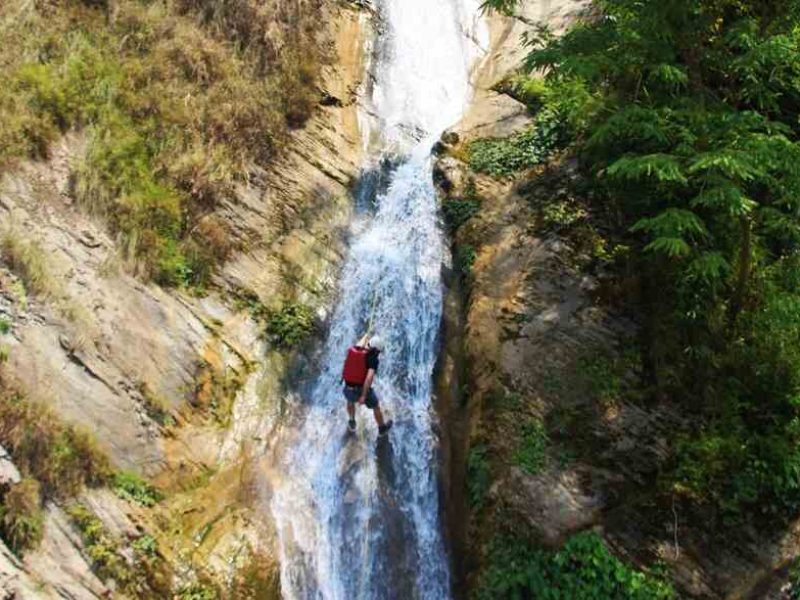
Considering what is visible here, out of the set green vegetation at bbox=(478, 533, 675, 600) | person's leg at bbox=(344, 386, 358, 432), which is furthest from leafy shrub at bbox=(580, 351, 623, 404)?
person's leg at bbox=(344, 386, 358, 432)

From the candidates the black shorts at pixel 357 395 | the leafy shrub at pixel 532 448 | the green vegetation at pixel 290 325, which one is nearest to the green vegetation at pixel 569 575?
the leafy shrub at pixel 532 448

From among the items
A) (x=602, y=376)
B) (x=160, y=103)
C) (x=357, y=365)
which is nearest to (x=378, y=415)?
(x=357, y=365)

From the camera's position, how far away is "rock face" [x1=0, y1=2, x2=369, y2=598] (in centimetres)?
820

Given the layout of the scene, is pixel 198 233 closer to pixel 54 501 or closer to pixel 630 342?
pixel 54 501

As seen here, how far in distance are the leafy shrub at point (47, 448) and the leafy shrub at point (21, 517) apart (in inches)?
11.1

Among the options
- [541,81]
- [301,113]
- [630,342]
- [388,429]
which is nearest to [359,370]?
[388,429]

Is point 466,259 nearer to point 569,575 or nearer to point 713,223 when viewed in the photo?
point 713,223

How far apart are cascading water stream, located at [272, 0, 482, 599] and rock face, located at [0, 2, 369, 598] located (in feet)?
1.61

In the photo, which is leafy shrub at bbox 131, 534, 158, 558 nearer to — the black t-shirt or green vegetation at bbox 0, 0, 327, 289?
the black t-shirt

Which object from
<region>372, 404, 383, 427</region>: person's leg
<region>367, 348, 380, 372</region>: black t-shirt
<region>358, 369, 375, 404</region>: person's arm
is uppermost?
<region>367, 348, 380, 372</region>: black t-shirt

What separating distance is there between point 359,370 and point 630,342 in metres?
3.77

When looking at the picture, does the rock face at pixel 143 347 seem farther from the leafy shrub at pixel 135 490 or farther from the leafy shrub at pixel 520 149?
the leafy shrub at pixel 520 149

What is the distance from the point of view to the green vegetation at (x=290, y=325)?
1049 cm

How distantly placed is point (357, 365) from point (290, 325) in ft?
6.65
